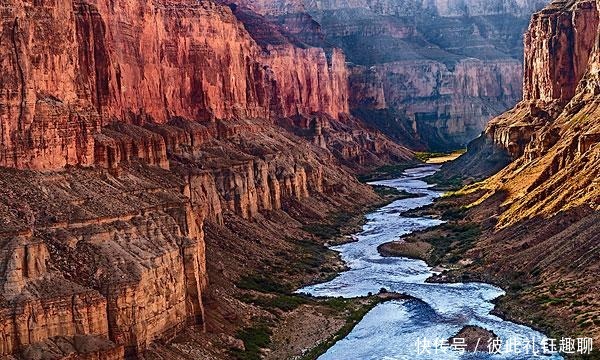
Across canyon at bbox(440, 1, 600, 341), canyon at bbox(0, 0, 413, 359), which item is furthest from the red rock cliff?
canyon at bbox(440, 1, 600, 341)

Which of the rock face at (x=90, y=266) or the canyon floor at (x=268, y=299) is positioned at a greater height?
the rock face at (x=90, y=266)

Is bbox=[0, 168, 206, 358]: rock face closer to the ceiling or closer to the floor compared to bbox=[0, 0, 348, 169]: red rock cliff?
closer to the floor

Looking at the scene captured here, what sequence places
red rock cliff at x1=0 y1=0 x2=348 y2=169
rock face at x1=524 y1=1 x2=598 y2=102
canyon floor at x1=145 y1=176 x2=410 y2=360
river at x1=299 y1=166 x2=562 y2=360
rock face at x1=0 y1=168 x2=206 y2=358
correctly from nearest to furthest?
rock face at x1=0 y1=168 x2=206 y2=358
red rock cliff at x1=0 y1=0 x2=348 y2=169
canyon floor at x1=145 y1=176 x2=410 y2=360
river at x1=299 y1=166 x2=562 y2=360
rock face at x1=524 y1=1 x2=598 y2=102

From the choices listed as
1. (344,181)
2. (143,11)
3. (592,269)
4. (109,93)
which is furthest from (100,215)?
(344,181)

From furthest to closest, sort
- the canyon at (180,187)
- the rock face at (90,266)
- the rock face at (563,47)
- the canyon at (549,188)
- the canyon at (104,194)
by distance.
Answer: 1. the rock face at (563,47)
2. the canyon at (549,188)
3. the canyon at (180,187)
4. the canyon at (104,194)
5. the rock face at (90,266)

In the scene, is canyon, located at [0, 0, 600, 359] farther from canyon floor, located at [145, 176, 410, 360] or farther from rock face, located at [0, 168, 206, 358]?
canyon floor, located at [145, 176, 410, 360]

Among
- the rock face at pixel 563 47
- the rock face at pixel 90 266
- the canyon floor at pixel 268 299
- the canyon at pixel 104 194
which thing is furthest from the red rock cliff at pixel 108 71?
the rock face at pixel 563 47

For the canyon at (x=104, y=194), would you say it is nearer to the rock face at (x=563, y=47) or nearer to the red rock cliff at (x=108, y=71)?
the red rock cliff at (x=108, y=71)

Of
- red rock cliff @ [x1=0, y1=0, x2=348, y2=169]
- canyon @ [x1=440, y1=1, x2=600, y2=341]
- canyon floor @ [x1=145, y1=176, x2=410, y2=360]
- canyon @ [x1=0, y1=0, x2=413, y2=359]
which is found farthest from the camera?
canyon @ [x1=440, y1=1, x2=600, y2=341]

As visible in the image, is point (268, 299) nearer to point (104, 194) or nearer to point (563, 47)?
point (104, 194)
